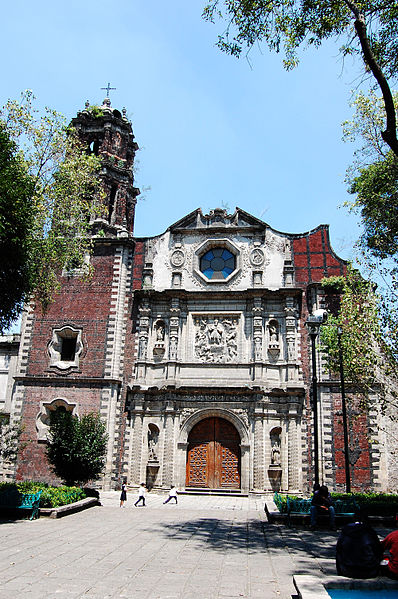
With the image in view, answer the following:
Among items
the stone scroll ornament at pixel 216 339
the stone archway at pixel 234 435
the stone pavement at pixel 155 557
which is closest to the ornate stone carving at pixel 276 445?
the stone archway at pixel 234 435

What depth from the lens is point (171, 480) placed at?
22.3m

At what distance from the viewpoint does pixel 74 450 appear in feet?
58.2

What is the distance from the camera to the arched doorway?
22.6m

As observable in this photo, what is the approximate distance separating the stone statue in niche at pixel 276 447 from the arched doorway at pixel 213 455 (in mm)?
1538

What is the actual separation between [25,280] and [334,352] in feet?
39.4

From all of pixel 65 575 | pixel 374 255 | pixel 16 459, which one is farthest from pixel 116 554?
pixel 16 459

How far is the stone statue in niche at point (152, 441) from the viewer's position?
22.8m

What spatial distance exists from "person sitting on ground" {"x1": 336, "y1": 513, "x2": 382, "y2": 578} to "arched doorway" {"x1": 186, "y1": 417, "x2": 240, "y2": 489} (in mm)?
16866

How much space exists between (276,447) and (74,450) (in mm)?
9064

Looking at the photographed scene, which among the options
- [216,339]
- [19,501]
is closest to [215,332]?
[216,339]

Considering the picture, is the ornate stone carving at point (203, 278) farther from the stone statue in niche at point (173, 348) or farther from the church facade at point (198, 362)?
the stone statue in niche at point (173, 348)


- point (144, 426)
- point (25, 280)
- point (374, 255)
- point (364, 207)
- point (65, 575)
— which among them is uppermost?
point (364, 207)

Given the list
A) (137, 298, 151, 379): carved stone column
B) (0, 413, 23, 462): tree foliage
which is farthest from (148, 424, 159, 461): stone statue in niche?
(0, 413, 23, 462): tree foliage

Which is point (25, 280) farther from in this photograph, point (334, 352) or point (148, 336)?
point (334, 352)
